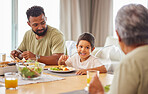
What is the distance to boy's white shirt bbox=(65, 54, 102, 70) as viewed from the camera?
2.40 m

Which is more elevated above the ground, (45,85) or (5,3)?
(5,3)

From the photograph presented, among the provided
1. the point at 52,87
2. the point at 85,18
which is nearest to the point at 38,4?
the point at 85,18

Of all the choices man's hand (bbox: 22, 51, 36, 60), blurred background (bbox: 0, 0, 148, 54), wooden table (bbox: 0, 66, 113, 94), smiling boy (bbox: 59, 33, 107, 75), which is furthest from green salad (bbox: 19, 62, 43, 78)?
blurred background (bbox: 0, 0, 148, 54)

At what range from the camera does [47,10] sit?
523cm

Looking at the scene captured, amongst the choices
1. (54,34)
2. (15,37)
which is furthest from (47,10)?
(54,34)

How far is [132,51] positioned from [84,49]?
1430 millimetres

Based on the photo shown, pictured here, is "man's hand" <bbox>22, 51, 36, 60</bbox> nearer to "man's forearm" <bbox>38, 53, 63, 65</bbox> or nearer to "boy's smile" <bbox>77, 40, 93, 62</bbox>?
"man's forearm" <bbox>38, 53, 63, 65</bbox>

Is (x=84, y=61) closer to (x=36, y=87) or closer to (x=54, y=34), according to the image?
(x=54, y=34)

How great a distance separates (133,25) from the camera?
3.34 ft

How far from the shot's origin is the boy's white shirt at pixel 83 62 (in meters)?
2.40

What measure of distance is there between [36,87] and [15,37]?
3.48m

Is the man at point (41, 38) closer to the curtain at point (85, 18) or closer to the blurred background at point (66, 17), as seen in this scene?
the blurred background at point (66, 17)

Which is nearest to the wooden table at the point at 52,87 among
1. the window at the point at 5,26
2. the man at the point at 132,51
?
the man at the point at 132,51

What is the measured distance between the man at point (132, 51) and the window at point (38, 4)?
4.04 meters
